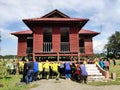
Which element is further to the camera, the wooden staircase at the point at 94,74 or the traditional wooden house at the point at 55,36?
the traditional wooden house at the point at 55,36

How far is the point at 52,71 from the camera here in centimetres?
2106

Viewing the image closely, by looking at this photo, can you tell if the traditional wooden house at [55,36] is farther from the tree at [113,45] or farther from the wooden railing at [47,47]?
the tree at [113,45]

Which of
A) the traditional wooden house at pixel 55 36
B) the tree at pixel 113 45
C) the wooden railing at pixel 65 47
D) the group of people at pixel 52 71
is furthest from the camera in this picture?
the tree at pixel 113 45

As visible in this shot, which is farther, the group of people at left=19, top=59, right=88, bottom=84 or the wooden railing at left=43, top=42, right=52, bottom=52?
the wooden railing at left=43, top=42, right=52, bottom=52

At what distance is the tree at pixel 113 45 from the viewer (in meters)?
121

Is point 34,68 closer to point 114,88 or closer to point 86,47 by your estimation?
point 114,88

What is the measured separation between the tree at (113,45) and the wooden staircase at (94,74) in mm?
97131

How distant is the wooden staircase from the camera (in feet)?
67.7

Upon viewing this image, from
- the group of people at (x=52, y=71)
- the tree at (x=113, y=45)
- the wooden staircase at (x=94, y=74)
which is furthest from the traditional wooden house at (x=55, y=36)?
the tree at (x=113, y=45)

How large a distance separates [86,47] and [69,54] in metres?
10.5

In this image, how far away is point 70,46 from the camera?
2722cm

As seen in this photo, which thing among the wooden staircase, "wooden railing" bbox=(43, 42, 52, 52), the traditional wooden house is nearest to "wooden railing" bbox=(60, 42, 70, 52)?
the traditional wooden house

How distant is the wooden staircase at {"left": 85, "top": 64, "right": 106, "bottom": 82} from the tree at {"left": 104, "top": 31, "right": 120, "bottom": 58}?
97.1 m

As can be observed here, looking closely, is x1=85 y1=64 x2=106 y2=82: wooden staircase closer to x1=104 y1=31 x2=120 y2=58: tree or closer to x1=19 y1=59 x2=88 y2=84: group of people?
x1=19 y1=59 x2=88 y2=84: group of people
